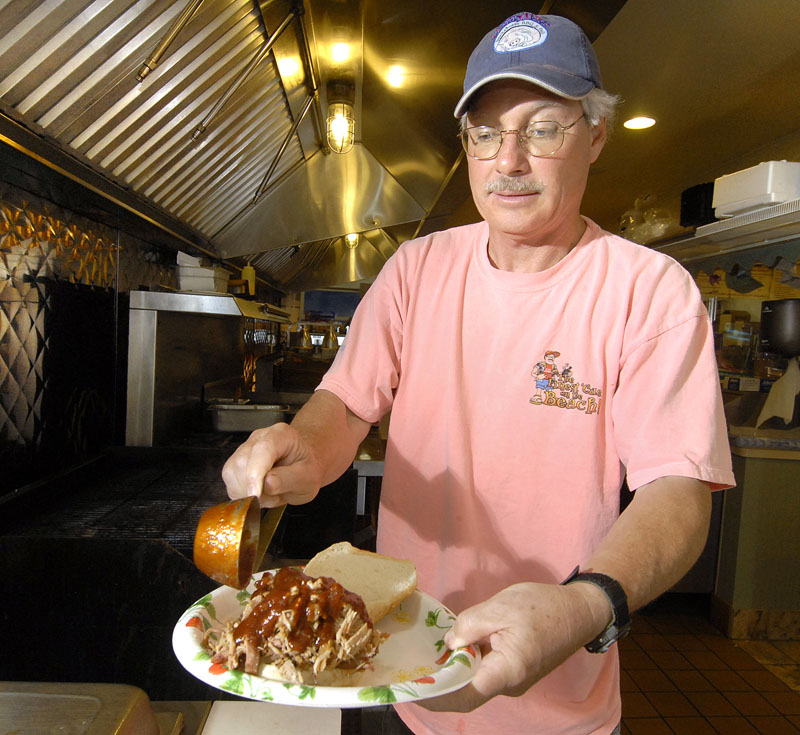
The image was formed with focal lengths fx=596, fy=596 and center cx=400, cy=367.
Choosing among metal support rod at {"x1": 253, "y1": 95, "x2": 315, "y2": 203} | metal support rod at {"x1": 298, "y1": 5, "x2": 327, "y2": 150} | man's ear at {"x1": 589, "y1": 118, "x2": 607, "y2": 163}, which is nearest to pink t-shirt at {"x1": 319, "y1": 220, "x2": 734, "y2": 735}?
man's ear at {"x1": 589, "y1": 118, "x2": 607, "y2": 163}

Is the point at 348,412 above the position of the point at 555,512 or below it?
above

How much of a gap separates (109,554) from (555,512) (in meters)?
1.50

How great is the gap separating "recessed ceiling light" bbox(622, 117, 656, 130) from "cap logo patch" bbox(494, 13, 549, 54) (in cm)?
388

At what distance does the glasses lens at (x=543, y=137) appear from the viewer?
131 cm

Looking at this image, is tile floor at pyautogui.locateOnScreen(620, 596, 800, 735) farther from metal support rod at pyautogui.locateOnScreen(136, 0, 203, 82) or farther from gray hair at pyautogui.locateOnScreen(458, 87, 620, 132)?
metal support rod at pyautogui.locateOnScreen(136, 0, 203, 82)

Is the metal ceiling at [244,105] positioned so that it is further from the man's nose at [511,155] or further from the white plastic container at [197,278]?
the man's nose at [511,155]

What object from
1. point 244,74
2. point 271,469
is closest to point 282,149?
point 244,74

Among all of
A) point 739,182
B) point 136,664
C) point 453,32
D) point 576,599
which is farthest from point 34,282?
point 739,182

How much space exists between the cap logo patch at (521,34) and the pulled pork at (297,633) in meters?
1.17

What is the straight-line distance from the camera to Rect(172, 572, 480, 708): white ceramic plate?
0.79 m

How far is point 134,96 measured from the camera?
2426 millimetres

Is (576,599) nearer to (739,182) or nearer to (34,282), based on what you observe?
(34,282)

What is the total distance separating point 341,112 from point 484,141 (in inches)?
90.3

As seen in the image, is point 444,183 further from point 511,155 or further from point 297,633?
point 297,633
